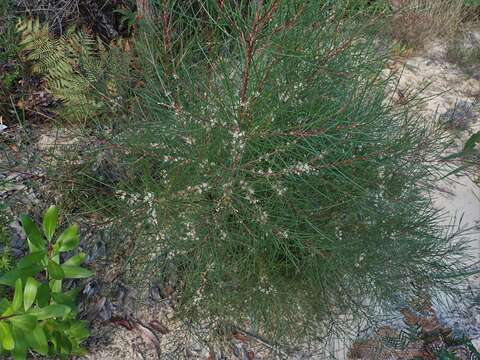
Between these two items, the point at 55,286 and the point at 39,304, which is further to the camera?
the point at 55,286

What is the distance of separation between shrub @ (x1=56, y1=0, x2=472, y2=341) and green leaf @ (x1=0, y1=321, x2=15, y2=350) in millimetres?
638

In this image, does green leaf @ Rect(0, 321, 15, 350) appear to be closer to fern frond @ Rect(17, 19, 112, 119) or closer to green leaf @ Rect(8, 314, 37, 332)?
green leaf @ Rect(8, 314, 37, 332)

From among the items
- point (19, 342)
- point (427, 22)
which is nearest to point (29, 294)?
point (19, 342)

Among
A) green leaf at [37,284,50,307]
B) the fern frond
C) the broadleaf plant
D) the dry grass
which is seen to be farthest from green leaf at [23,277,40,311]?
the dry grass

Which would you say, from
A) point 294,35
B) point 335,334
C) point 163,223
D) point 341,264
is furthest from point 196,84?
point 335,334

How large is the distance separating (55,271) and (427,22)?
13.5 feet

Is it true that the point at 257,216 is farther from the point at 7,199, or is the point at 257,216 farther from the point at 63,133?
the point at 63,133

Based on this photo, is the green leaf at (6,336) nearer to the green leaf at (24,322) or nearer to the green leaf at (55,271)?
the green leaf at (24,322)

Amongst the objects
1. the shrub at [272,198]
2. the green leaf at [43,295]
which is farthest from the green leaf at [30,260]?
the shrub at [272,198]

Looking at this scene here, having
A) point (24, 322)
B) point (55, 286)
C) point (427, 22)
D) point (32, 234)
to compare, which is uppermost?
point (427, 22)

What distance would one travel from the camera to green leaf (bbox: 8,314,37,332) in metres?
1.34

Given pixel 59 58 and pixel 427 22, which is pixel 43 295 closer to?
pixel 59 58

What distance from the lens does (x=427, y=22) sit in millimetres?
4297

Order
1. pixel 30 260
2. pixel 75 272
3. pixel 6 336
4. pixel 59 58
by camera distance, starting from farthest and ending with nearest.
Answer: pixel 59 58 < pixel 75 272 < pixel 30 260 < pixel 6 336
